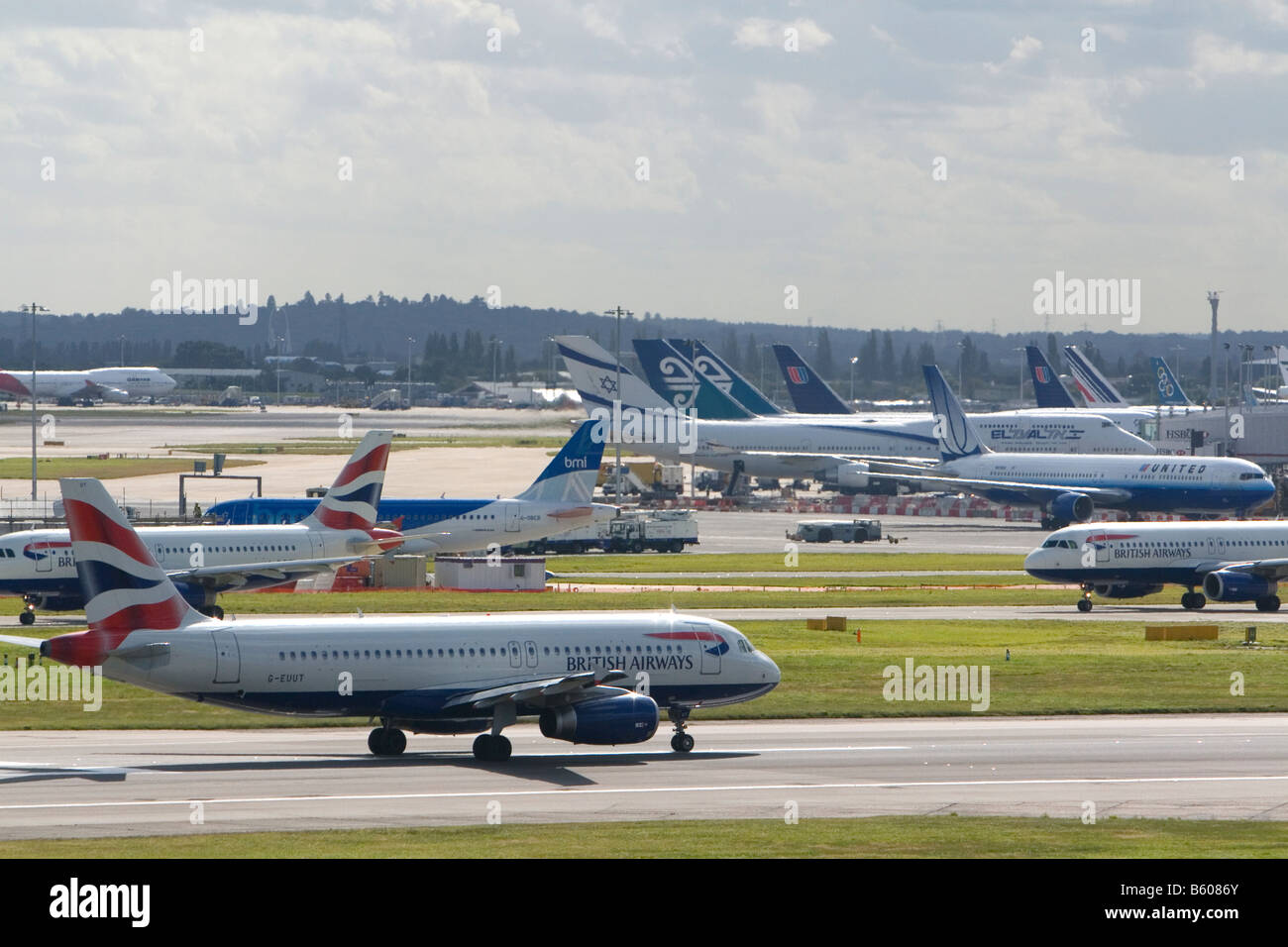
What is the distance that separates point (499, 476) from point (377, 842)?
13947cm

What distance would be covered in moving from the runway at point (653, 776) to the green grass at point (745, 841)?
3.94ft

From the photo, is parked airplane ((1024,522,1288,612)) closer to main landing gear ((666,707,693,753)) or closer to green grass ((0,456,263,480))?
main landing gear ((666,707,693,753))

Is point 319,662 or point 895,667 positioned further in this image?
point 895,667

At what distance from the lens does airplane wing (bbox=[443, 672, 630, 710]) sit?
42250 millimetres

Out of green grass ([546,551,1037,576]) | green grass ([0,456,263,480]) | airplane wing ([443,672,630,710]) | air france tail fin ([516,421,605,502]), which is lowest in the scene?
green grass ([546,551,1037,576])

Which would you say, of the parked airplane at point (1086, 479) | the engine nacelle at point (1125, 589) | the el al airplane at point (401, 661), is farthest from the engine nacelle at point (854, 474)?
the el al airplane at point (401, 661)

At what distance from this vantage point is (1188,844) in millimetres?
31812

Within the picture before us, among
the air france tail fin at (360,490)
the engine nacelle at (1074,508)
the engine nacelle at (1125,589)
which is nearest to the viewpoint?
the air france tail fin at (360,490)

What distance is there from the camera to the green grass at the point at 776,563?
102 m

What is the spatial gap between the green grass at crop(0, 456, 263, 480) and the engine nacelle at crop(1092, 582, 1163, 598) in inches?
4033

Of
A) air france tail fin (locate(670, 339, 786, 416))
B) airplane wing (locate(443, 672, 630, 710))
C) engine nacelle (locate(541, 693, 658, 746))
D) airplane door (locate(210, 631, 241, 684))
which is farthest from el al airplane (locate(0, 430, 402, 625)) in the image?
air france tail fin (locate(670, 339, 786, 416))

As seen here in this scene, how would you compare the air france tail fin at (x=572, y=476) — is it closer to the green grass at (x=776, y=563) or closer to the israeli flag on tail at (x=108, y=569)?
the green grass at (x=776, y=563)
